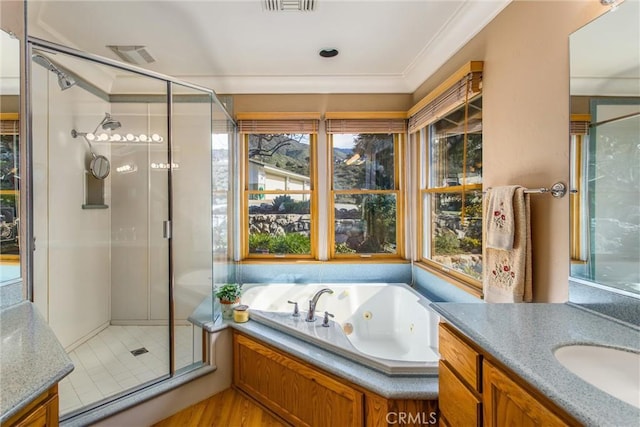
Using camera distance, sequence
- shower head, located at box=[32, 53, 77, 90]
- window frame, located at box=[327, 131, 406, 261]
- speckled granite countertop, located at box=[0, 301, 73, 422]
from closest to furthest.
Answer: speckled granite countertop, located at box=[0, 301, 73, 422], shower head, located at box=[32, 53, 77, 90], window frame, located at box=[327, 131, 406, 261]

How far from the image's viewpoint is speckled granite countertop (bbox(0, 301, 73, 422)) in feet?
2.29

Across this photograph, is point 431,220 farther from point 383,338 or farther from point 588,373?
point 588,373

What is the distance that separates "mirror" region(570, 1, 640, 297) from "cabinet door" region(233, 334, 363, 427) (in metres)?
1.17

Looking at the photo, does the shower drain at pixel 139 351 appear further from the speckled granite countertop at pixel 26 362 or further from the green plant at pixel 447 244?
the green plant at pixel 447 244

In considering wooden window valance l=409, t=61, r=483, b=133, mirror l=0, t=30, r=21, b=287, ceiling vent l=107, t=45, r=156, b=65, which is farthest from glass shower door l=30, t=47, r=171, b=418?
wooden window valance l=409, t=61, r=483, b=133

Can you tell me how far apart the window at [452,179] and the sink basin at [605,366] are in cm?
121

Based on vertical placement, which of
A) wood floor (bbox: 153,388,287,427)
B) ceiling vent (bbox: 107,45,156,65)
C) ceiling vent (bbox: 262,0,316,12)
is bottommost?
wood floor (bbox: 153,388,287,427)

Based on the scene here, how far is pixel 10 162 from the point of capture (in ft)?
4.65

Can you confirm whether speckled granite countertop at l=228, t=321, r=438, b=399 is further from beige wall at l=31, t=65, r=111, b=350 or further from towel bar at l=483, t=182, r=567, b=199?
beige wall at l=31, t=65, r=111, b=350

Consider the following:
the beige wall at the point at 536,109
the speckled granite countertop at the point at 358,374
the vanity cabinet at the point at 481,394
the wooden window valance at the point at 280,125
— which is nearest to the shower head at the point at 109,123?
the wooden window valance at the point at 280,125

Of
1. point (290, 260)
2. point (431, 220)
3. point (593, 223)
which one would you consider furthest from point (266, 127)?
point (593, 223)

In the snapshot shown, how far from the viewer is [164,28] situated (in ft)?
6.82

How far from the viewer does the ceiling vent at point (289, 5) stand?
5.78 ft

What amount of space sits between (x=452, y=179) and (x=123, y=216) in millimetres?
3009
